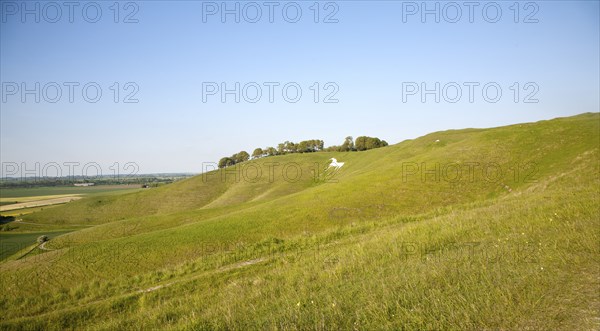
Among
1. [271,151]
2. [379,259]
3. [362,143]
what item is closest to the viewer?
[379,259]

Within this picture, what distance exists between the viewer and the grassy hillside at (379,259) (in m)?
6.15

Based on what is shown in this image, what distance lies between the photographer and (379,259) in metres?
11.0

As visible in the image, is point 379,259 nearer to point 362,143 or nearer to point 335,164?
point 335,164

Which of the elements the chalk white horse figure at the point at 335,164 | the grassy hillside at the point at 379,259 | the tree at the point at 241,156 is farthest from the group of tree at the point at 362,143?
the grassy hillside at the point at 379,259

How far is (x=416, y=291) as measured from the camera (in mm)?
6746

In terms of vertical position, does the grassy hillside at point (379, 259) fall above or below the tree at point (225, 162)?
below

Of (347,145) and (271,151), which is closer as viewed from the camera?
(347,145)

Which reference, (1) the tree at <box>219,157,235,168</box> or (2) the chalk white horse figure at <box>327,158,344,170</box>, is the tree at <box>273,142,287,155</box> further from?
(2) the chalk white horse figure at <box>327,158,344,170</box>

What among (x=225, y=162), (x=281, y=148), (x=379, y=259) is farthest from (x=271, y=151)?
(x=379, y=259)

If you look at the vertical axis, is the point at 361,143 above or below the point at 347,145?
above

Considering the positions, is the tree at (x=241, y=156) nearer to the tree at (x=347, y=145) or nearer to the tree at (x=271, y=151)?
the tree at (x=271, y=151)

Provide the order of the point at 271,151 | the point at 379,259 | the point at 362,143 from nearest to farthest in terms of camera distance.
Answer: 1. the point at 379,259
2. the point at 362,143
3. the point at 271,151

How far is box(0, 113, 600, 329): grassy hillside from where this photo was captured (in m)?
6.15

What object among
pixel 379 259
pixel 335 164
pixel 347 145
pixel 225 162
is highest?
pixel 347 145
